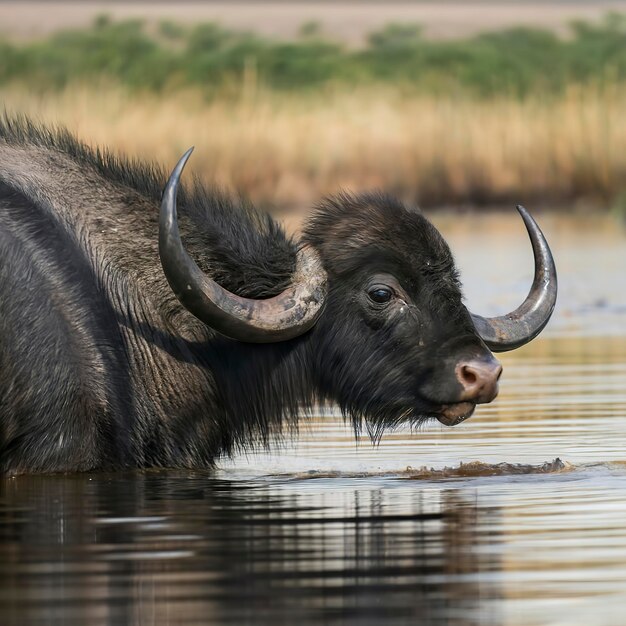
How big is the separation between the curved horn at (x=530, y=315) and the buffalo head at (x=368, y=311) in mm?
576

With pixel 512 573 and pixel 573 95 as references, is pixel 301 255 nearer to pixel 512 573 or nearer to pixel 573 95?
pixel 512 573

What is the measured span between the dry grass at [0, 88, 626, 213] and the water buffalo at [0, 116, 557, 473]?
18096 millimetres

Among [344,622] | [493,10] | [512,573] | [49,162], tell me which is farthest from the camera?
[493,10]

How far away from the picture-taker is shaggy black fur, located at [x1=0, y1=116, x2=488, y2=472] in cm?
926

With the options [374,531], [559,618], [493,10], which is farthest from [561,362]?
[493,10]

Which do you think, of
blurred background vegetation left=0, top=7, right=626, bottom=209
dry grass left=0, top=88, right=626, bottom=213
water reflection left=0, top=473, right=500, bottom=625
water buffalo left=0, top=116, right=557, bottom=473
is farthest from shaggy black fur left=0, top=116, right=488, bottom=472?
dry grass left=0, top=88, right=626, bottom=213

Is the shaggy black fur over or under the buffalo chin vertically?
over

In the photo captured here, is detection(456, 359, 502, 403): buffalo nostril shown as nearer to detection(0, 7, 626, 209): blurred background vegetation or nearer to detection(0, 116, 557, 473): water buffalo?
detection(0, 116, 557, 473): water buffalo

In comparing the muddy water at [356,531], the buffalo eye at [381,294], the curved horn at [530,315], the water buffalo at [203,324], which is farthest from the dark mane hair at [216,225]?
the curved horn at [530,315]

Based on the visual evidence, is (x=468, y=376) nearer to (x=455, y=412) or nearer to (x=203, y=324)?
(x=455, y=412)

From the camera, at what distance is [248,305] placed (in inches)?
369

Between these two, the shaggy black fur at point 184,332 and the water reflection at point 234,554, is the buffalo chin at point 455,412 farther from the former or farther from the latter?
the water reflection at point 234,554

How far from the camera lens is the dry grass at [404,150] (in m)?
28.3

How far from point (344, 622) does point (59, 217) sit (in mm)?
4413
